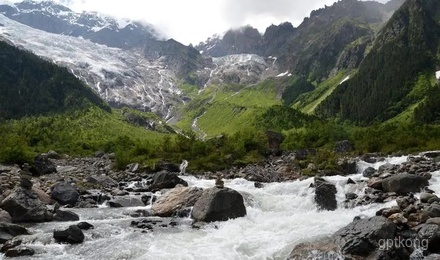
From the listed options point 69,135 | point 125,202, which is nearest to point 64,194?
point 125,202

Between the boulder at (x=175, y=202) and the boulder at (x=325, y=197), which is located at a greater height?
the boulder at (x=325, y=197)

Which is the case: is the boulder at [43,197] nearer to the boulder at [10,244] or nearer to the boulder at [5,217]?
the boulder at [5,217]

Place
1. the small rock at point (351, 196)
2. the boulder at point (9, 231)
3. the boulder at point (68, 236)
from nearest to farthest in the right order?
the boulder at point (9, 231) → the boulder at point (68, 236) → the small rock at point (351, 196)

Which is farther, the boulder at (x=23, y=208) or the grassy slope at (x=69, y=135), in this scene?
the grassy slope at (x=69, y=135)

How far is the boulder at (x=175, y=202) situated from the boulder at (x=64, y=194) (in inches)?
269

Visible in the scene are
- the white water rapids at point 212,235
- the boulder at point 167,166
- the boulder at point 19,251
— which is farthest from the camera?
the boulder at point 167,166

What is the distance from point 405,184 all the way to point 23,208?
85.8 ft

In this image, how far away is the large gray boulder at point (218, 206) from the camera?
90.9ft

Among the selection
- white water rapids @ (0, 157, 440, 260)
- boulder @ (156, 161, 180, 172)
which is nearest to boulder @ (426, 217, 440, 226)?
white water rapids @ (0, 157, 440, 260)

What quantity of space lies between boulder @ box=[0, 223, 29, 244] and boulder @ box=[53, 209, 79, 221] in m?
3.73

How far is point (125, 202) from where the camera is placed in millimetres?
34438

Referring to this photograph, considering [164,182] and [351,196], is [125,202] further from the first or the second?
[351,196]

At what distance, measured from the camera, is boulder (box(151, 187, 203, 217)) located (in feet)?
100

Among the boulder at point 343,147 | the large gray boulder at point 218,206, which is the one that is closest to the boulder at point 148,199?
the large gray boulder at point 218,206
